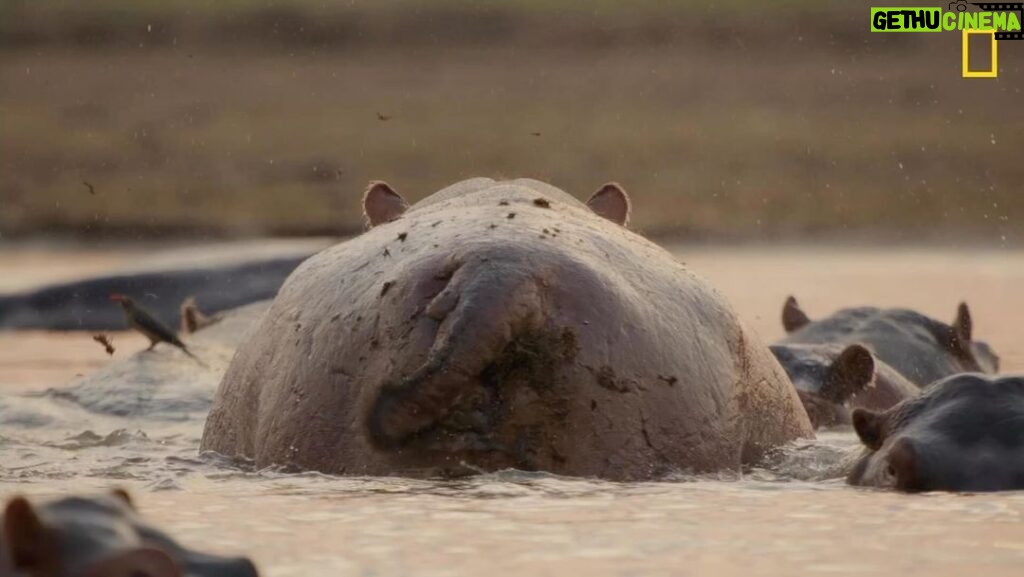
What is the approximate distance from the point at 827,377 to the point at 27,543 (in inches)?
192


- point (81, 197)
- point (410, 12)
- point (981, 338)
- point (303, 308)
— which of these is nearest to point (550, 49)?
point (410, 12)

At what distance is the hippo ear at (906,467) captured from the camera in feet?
18.2

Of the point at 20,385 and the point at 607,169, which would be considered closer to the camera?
the point at 20,385

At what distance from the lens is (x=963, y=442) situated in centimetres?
557

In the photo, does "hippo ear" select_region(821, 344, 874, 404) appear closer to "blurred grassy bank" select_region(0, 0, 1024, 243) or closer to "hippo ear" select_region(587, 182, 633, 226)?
"hippo ear" select_region(587, 182, 633, 226)

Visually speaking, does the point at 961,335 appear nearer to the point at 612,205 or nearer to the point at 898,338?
the point at 898,338

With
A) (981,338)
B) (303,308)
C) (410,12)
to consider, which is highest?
(410,12)

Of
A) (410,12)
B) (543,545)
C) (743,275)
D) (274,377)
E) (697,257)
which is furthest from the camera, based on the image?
(410,12)

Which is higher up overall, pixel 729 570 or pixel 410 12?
pixel 410 12

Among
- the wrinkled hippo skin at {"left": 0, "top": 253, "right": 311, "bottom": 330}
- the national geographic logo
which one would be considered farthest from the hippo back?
the national geographic logo

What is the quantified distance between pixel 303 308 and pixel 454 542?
1173mm

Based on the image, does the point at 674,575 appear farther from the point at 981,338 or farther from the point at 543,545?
the point at 981,338

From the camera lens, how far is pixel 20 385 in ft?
32.8

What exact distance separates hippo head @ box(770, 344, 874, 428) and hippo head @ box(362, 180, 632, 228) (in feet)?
4.16
